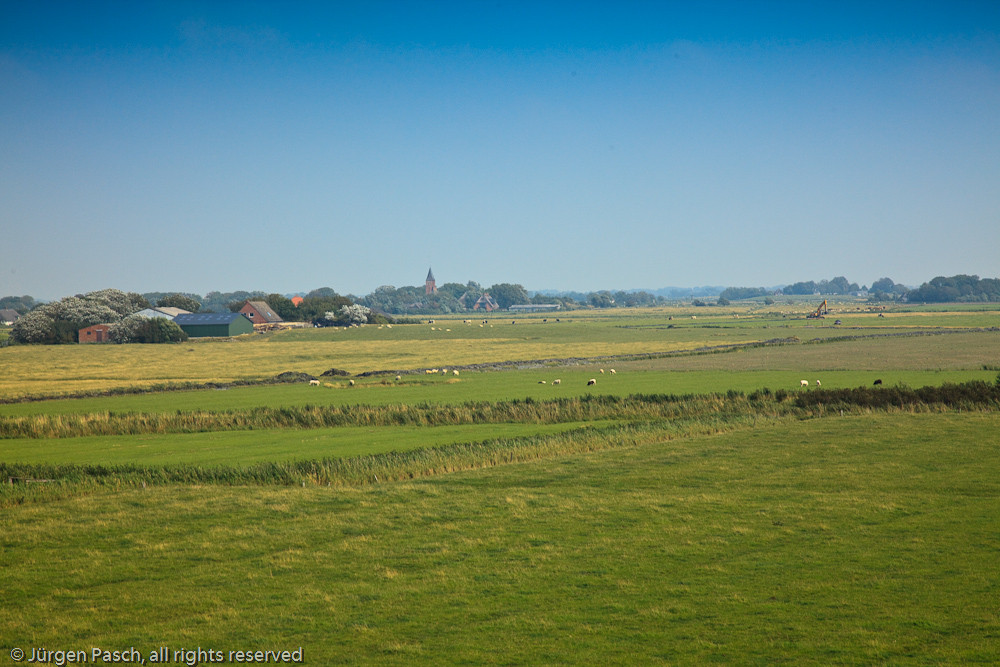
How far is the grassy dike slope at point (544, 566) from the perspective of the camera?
40.7ft

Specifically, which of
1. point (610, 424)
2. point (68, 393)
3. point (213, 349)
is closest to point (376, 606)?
point (610, 424)

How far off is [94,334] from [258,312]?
35.7 m

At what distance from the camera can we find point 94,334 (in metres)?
108

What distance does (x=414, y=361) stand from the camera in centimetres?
7850

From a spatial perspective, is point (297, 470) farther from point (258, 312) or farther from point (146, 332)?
point (258, 312)

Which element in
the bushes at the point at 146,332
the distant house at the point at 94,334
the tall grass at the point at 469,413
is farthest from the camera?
the distant house at the point at 94,334

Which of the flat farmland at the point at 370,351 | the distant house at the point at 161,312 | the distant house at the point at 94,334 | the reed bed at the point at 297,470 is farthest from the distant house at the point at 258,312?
the reed bed at the point at 297,470

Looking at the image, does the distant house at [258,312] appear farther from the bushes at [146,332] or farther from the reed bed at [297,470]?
the reed bed at [297,470]

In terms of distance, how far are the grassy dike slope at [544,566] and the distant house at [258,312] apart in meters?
121

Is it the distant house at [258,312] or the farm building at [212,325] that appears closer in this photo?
the farm building at [212,325]

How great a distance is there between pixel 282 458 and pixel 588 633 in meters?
18.4

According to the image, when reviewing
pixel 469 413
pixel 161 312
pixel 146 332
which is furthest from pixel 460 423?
pixel 161 312

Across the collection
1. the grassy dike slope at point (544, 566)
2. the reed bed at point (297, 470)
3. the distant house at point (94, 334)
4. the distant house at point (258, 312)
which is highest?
the distant house at point (258, 312)

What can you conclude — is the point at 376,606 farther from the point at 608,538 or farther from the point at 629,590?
the point at 608,538
